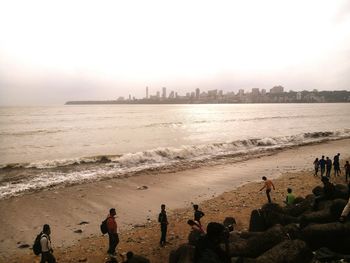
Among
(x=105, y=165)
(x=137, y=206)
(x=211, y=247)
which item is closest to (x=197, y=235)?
(x=211, y=247)

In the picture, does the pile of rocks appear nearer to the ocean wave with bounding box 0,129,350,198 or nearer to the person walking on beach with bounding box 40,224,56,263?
the person walking on beach with bounding box 40,224,56,263

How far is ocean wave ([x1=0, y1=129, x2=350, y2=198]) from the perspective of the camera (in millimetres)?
24672

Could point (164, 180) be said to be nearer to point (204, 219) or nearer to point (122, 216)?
point (122, 216)

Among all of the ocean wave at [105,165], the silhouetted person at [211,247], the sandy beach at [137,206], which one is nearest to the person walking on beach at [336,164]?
the sandy beach at [137,206]

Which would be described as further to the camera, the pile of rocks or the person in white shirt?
the person in white shirt

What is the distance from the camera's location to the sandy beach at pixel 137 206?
1248cm

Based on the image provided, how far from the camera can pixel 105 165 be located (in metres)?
31.8

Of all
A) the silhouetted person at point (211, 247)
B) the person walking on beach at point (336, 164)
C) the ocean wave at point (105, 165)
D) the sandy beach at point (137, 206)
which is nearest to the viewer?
the silhouetted person at point (211, 247)

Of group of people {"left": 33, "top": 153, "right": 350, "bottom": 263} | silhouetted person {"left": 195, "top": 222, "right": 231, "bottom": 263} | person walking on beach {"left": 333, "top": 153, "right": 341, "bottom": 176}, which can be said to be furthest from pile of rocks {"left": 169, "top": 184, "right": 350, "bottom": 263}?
person walking on beach {"left": 333, "top": 153, "right": 341, "bottom": 176}

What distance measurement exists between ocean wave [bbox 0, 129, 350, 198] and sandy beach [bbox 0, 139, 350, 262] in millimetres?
2480

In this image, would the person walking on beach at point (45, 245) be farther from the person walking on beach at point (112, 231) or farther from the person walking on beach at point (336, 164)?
the person walking on beach at point (336, 164)

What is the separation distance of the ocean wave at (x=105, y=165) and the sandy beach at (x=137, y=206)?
248 cm

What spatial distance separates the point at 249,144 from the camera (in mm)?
45438

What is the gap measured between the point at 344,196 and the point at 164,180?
48.2 feet
